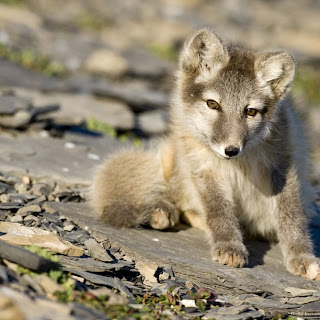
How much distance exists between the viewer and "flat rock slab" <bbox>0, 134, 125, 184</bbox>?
6.72m

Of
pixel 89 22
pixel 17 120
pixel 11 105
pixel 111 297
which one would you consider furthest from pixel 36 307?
pixel 89 22

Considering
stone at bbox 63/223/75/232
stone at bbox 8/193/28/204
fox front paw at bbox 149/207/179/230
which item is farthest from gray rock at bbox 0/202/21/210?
fox front paw at bbox 149/207/179/230

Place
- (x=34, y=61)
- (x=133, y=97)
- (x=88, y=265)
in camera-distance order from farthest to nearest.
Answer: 1. (x=34, y=61)
2. (x=133, y=97)
3. (x=88, y=265)

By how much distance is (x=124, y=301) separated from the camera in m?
4.05

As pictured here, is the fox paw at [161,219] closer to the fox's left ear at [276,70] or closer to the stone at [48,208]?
the stone at [48,208]

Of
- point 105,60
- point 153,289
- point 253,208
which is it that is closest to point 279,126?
point 253,208

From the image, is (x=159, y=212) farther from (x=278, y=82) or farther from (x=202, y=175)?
(x=278, y=82)

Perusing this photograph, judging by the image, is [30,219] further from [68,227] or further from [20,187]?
[20,187]

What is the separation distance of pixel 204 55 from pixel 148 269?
87.3 inches

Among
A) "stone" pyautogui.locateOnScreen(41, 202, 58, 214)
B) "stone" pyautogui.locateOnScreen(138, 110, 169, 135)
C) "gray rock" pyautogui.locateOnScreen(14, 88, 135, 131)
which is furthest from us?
"stone" pyautogui.locateOnScreen(138, 110, 169, 135)

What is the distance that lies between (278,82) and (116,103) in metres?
5.63

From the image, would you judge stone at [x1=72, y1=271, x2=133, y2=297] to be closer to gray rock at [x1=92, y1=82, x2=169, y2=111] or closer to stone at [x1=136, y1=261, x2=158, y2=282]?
stone at [x1=136, y1=261, x2=158, y2=282]

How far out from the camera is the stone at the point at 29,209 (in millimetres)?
5539

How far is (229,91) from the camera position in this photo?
548 centimetres
